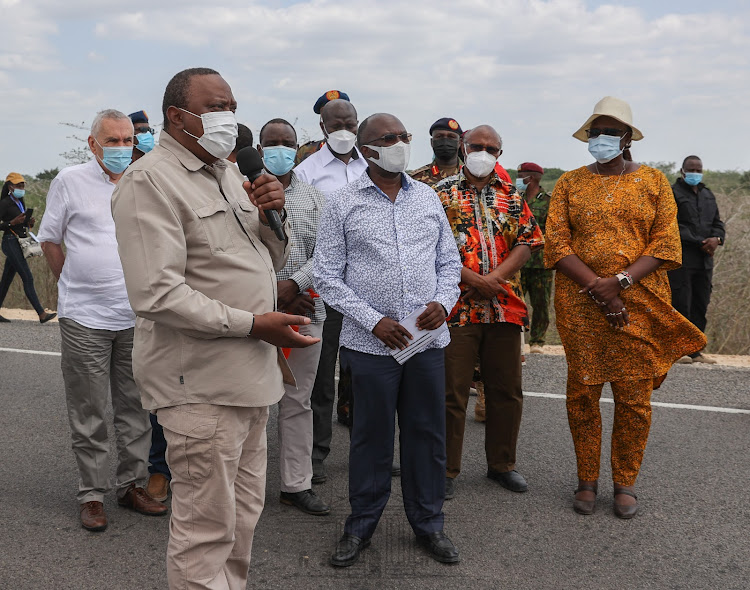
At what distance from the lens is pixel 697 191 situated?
30.6ft

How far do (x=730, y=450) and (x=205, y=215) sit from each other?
454cm

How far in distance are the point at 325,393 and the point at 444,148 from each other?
260 cm

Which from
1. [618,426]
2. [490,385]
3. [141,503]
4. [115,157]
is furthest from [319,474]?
[115,157]

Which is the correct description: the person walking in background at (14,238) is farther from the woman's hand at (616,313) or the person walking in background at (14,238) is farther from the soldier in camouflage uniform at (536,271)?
the woman's hand at (616,313)

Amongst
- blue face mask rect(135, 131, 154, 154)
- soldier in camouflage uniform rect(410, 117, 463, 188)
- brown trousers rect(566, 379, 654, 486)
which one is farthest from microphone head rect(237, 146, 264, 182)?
soldier in camouflage uniform rect(410, 117, 463, 188)

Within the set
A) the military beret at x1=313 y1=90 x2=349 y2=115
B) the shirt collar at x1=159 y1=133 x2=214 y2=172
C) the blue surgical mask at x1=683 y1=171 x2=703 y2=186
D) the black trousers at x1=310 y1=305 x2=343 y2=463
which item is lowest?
the black trousers at x1=310 y1=305 x2=343 y2=463

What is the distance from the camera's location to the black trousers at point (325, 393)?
5367mm

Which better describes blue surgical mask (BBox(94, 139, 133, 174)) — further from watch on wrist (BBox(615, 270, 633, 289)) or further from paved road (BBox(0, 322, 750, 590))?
watch on wrist (BBox(615, 270, 633, 289))

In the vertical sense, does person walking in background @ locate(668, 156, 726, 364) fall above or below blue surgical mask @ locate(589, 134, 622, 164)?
below

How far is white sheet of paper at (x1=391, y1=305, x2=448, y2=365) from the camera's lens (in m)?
3.93

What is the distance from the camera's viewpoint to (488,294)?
482cm

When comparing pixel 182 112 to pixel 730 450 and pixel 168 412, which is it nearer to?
pixel 168 412

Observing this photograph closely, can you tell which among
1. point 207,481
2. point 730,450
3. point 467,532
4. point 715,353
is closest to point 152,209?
point 207,481

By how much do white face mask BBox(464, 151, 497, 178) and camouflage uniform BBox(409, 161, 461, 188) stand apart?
61.2 inches
